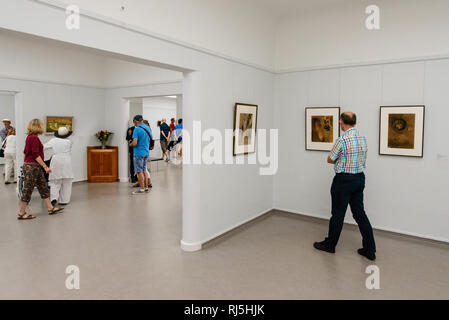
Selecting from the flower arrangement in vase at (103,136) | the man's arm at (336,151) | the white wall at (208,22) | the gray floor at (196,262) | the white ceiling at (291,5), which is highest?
the white ceiling at (291,5)

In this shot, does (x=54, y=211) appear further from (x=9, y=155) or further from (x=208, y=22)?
(x=208, y=22)

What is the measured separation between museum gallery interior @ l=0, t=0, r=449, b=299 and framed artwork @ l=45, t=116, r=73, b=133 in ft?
6.94

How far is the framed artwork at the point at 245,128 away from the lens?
5.14 metres

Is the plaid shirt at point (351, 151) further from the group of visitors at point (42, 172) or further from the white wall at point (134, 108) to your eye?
the white wall at point (134, 108)

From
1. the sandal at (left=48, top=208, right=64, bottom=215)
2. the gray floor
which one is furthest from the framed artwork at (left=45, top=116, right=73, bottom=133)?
the sandal at (left=48, top=208, right=64, bottom=215)

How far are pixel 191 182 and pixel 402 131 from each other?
3189mm

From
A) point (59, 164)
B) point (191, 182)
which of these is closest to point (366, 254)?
point (191, 182)

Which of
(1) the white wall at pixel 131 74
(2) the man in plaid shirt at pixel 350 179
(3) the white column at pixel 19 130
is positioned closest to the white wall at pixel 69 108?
(3) the white column at pixel 19 130

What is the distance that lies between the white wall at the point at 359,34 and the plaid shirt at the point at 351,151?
174 centimetres

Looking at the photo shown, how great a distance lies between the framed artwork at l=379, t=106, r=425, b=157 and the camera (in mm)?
4805

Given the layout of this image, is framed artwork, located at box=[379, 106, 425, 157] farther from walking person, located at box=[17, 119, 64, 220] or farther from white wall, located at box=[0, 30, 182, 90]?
walking person, located at box=[17, 119, 64, 220]

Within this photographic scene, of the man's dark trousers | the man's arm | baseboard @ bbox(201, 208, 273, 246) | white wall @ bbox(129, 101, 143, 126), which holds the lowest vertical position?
baseboard @ bbox(201, 208, 273, 246)

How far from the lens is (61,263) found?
4.06 m
